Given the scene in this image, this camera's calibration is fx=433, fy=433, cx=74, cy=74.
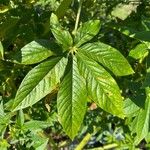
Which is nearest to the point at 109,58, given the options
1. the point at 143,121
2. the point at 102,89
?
the point at 102,89

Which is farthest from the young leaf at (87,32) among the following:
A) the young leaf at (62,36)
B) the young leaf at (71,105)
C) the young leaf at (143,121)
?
the young leaf at (143,121)

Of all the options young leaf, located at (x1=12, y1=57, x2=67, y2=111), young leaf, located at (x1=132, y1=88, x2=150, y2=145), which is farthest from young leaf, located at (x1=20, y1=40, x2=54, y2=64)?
young leaf, located at (x1=132, y1=88, x2=150, y2=145)

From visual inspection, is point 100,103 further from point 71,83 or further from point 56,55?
point 56,55

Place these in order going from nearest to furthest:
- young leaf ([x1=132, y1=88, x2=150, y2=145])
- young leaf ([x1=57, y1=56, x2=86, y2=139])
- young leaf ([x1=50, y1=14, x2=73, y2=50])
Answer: young leaf ([x1=57, y1=56, x2=86, y2=139]) → young leaf ([x1=50, y1=14, x2=73, y2=50]) → young leaf ([x1=132, y1=88, x2=150, y2=145])

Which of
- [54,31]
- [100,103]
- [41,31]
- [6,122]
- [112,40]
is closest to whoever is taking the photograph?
[100,103]

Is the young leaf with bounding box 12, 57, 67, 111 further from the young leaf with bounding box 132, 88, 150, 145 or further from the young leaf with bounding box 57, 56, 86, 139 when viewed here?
the young leaf with bounding box 132, 88, 150, 145

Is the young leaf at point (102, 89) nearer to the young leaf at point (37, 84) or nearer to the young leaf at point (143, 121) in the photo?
the young leaf at point (37, 84)

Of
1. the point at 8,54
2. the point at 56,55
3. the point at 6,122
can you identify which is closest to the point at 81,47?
the point at 56,55
